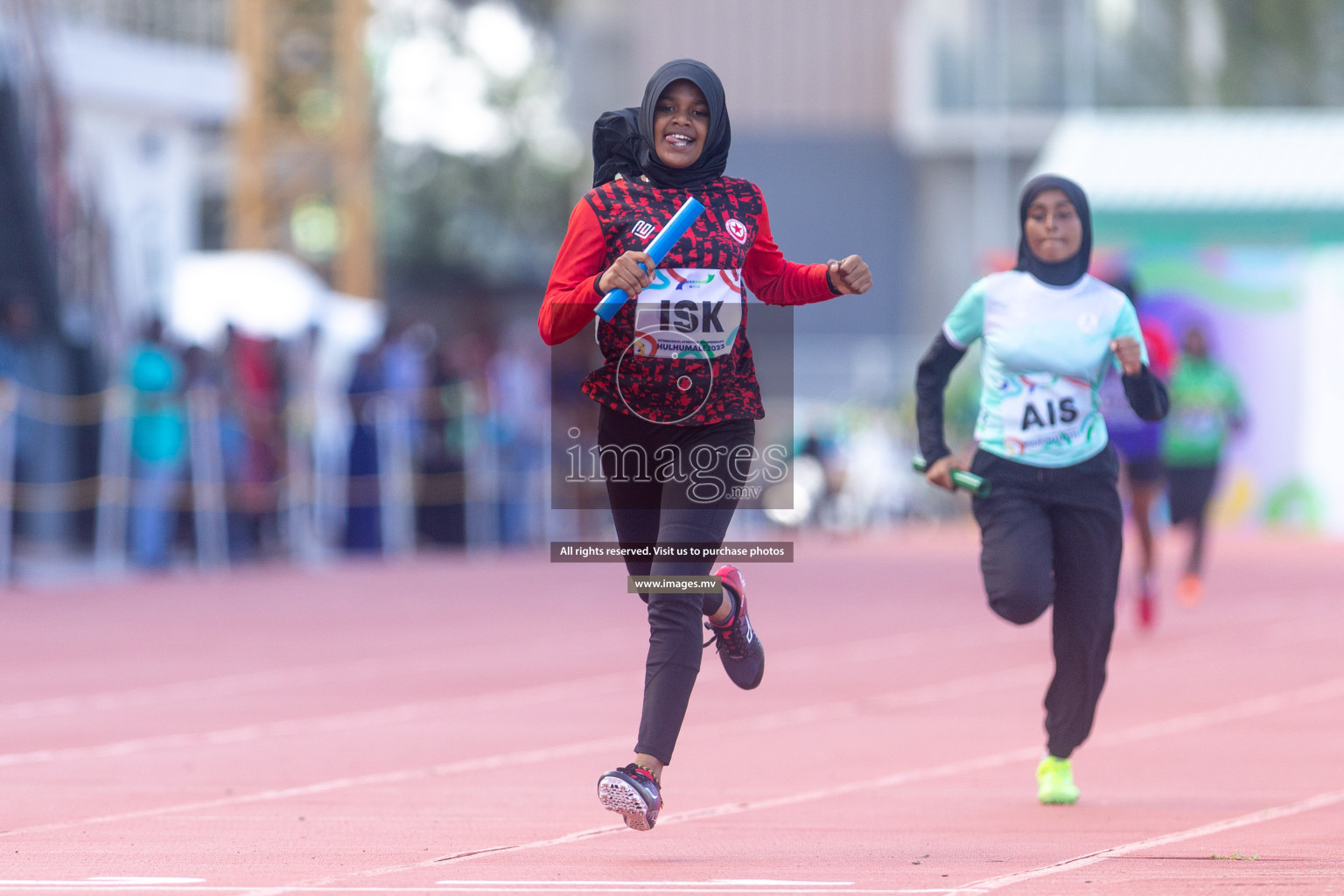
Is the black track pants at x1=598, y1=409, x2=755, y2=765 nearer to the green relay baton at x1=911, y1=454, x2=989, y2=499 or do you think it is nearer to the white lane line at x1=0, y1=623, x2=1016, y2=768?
the green relay baton at x1=911, y1=454, x2=989, y2=499

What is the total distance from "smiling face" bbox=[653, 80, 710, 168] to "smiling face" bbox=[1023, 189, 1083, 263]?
177cm

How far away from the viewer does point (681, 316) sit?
6.08m

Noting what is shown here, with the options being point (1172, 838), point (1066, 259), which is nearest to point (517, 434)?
point (1066, 259)

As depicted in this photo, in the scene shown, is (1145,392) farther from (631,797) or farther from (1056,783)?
(631,797)

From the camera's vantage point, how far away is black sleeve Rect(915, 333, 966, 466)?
7.53 metres

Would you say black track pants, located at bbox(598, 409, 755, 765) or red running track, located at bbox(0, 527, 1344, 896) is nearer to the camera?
red running track, located at bbox(0, 527, 1344, 896)

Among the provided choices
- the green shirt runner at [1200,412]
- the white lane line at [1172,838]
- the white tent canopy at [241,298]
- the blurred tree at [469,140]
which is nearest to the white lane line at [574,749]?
the white lane line at [1172,838]

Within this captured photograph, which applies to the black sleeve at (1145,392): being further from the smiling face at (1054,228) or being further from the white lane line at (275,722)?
the white lane line at (275,722)

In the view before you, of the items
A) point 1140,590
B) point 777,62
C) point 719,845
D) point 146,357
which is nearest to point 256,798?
point 719,845

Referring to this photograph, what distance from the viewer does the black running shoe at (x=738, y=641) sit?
6.41 m

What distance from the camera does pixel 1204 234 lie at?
101ft

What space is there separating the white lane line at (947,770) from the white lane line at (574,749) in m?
1.25

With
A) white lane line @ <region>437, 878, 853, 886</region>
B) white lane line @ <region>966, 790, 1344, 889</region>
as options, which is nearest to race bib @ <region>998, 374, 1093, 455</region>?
white lane line @ <region>966, 790, 1344, 889</region>

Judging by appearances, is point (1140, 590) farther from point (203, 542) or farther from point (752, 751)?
point (203, 542)
